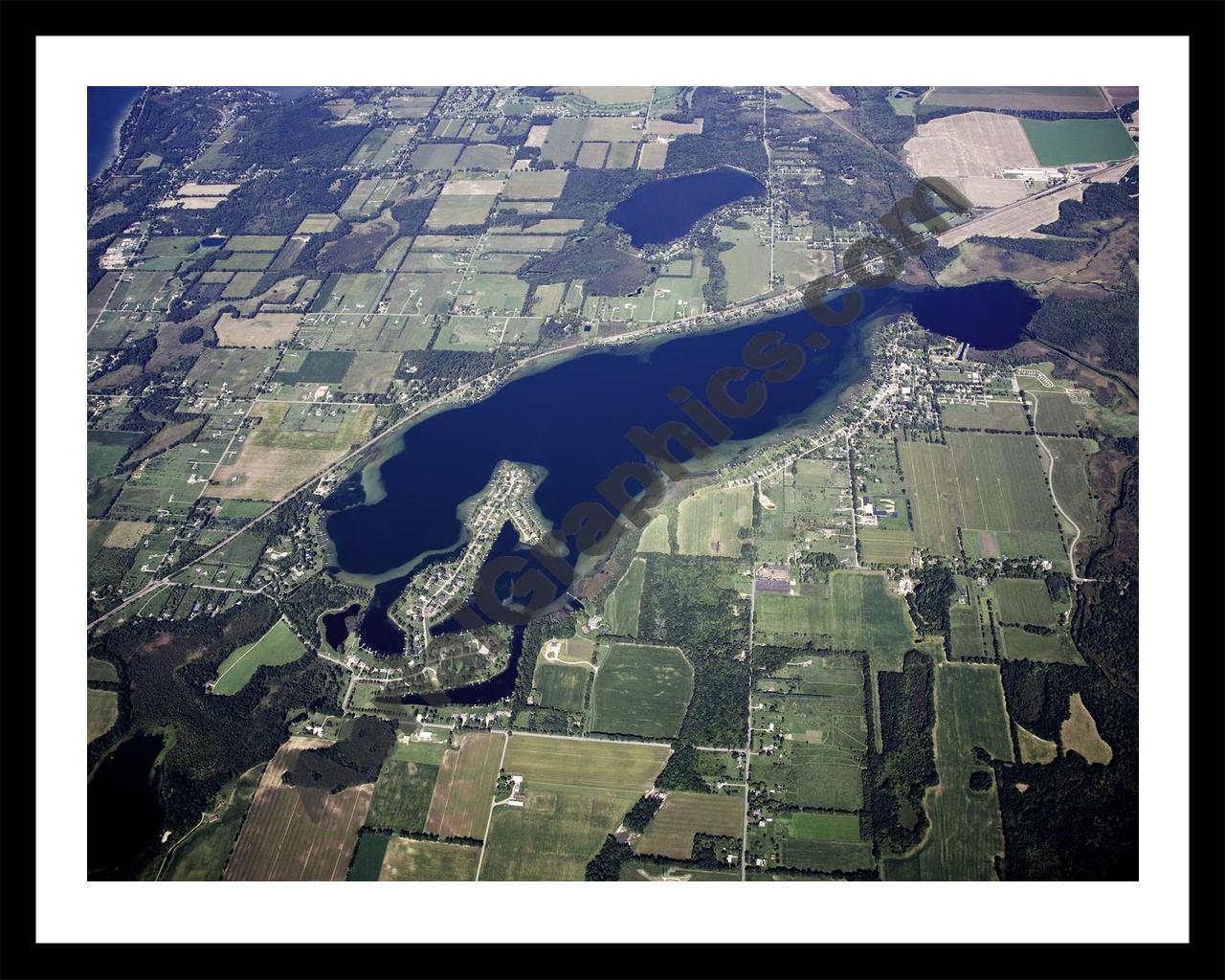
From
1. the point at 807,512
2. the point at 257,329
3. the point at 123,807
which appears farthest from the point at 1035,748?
the point at 257,329

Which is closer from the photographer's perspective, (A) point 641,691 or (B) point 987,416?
(A) point 641,691

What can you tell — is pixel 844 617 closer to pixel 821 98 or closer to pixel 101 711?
pixel 101 711

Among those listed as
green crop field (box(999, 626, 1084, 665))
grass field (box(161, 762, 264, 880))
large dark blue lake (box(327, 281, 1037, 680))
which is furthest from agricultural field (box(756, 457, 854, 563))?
grass field (box(161, 762, 264, 880))

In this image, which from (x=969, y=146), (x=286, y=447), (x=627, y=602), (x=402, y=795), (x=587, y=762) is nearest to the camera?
(x=402, y=795)

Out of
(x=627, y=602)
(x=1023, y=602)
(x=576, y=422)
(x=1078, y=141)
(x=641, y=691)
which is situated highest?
(x=1078, y=141)

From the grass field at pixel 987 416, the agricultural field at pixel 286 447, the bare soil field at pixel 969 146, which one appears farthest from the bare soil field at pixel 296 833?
the bare soil field at pixel 969 146

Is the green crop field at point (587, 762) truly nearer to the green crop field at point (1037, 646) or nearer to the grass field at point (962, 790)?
the grass field at point (962, 790)

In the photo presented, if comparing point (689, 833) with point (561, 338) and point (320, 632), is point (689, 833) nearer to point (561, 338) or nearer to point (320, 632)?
point (320, 632)
